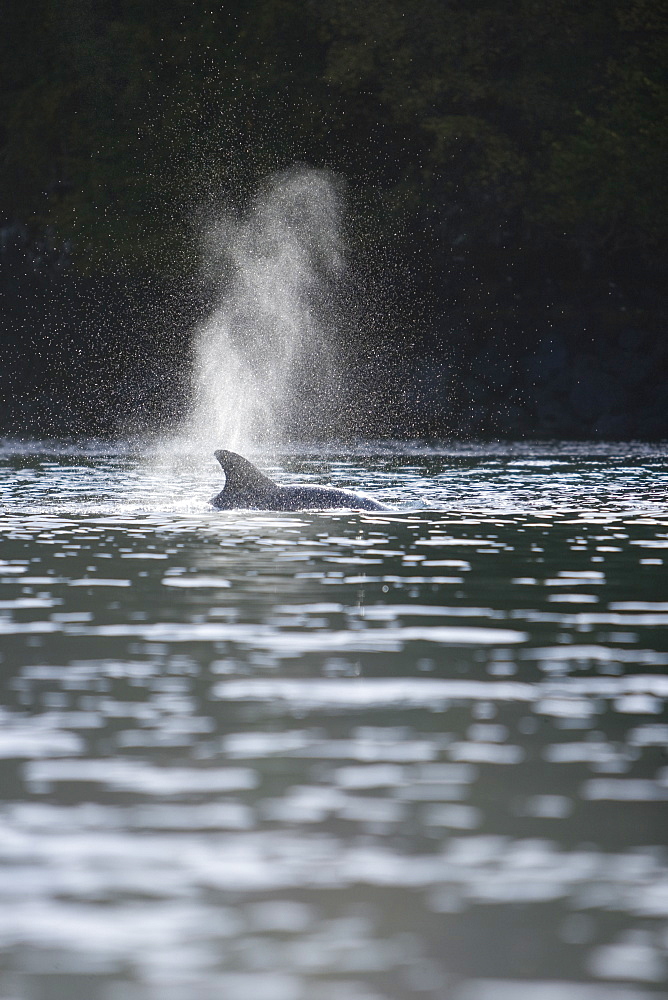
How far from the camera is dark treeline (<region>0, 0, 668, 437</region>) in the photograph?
191 ft

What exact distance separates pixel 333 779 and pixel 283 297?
59.4 meters

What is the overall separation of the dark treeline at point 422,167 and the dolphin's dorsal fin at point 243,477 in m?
31.9

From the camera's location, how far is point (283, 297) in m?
66.8

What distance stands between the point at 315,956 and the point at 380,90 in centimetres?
5859

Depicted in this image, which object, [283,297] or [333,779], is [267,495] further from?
[283,297]

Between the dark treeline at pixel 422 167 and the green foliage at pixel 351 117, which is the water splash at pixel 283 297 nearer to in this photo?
the dark treeline at pixel 422 167

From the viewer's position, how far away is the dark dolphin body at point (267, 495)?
25.3 m

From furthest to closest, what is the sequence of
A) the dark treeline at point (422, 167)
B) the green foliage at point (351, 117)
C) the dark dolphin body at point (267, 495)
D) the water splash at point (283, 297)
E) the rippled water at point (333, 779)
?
the water splash at point (283, 297) → the green foliage at point (351, 117) → the dark treeline at point (422, 167) → the dark dolphin body at point (267, 495) → the rippled water at point (333, 779)

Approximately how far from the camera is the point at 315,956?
19.1 feet

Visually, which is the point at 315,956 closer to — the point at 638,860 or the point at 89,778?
the point at 638,860

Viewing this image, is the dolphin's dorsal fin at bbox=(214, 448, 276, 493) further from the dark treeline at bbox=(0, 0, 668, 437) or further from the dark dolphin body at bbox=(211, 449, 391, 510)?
the dark treeline at bbox=(0, 0, 668, 437)

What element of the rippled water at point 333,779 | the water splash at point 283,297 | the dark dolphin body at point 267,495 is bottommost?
the rippled water at point 333,779

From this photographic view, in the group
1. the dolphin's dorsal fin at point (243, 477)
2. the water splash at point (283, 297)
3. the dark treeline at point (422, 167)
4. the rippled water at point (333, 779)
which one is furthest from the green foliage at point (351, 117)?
the rippled water at point (333, 779)

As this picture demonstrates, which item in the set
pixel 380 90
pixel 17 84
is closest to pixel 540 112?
pixel 380 90
